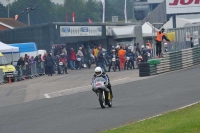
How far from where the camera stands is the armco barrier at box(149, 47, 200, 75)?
98.4ft

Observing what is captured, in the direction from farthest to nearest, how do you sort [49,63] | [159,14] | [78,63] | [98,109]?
1. [159,14]
2. [78,63]
3. [49,63]
4. [98,109]

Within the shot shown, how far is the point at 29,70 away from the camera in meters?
37.8

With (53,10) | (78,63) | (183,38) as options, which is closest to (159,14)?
(78,63)

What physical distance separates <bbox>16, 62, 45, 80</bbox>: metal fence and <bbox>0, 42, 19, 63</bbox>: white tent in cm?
205

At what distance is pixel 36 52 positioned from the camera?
41656mm

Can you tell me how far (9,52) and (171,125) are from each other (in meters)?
29.6

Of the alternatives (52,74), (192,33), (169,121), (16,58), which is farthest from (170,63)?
(169,121)

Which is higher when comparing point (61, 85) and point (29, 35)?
point (29, 35)

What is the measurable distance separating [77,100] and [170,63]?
11735 mm

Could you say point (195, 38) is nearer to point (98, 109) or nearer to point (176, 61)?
point (176, 61)

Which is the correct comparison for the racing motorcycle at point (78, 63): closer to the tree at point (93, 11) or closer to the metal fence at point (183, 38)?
the metal fence at point (183, 38)

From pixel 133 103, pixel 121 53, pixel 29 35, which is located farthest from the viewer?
pixel 29 35

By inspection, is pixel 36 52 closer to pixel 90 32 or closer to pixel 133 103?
pixel 90 32

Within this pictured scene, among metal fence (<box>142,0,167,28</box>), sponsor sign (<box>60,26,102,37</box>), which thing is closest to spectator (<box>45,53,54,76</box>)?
sponsor sign (<box>60,26,102,37</box>)
